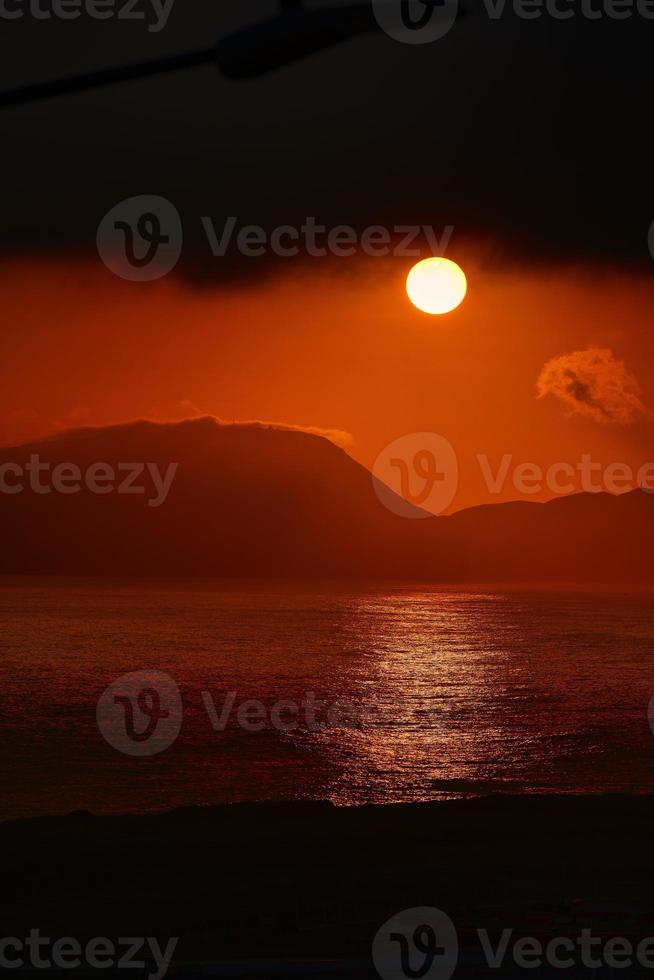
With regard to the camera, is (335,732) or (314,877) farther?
(335,732)

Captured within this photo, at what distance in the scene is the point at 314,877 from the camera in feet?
110

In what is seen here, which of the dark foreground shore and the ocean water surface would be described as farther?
the ocean water surface

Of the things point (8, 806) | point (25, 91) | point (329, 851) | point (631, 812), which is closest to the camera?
point (25, 91)

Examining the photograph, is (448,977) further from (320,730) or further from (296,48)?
(320,730)

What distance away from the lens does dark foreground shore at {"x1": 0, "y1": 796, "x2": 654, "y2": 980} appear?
90.3ft

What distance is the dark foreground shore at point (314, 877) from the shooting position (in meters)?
27.5

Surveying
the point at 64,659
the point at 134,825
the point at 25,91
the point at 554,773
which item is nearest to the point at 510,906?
the point at 134,825

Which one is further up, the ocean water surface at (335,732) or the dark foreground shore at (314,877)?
the ocean water surface at (335,732)

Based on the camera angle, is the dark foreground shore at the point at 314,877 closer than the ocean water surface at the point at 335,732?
Yes

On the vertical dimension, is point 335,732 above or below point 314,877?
above

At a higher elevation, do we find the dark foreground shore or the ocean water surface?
the ocean water surface

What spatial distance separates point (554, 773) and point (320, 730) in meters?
27.2

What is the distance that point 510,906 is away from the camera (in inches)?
1179

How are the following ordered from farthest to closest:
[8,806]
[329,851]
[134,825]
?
1. [8,806]
2. [134,825]
3. [329,851]
